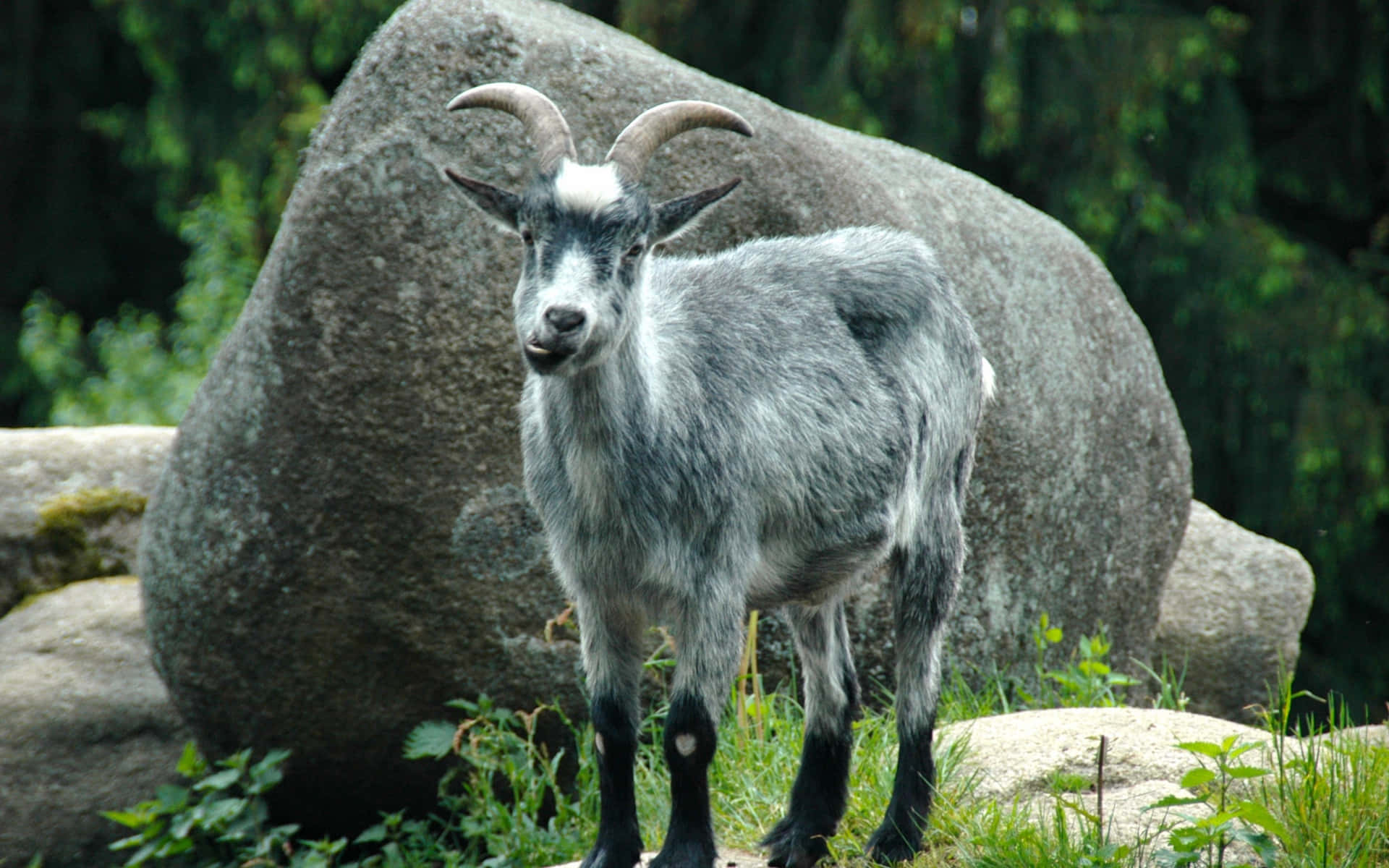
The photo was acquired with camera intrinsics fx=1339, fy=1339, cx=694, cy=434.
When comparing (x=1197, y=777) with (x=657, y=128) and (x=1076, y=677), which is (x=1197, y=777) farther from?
(x=1076, y=677)

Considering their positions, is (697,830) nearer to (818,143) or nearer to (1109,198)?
(818,143)

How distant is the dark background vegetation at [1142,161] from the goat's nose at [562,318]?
5.86m

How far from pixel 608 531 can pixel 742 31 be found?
6.84 metres

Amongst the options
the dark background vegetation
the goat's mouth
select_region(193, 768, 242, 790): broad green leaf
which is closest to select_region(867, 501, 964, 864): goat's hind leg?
the goat's mouth

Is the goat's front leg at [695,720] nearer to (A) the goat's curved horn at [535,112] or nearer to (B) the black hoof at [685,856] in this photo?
(B) the black hoof at [685,856]

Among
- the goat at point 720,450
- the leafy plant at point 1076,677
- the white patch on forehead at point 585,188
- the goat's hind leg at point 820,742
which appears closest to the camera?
the white patch on forehead at point 585,188

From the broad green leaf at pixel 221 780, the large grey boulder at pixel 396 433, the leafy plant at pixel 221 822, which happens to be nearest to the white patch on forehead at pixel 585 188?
the large grey boulder at pixel 396 433

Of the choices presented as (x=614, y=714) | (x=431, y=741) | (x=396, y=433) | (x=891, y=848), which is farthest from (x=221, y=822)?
(x=891, y=848)

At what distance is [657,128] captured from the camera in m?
3.48

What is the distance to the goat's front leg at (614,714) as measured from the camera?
11.2 feet

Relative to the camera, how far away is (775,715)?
4.80 m

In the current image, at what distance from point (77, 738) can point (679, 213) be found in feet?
12.2

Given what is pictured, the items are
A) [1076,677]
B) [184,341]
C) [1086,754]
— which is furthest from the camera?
[184,341]

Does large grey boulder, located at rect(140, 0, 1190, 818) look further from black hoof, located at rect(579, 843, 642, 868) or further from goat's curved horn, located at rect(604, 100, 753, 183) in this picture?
black hoof, located at rect(579, 843, 642, 868)
